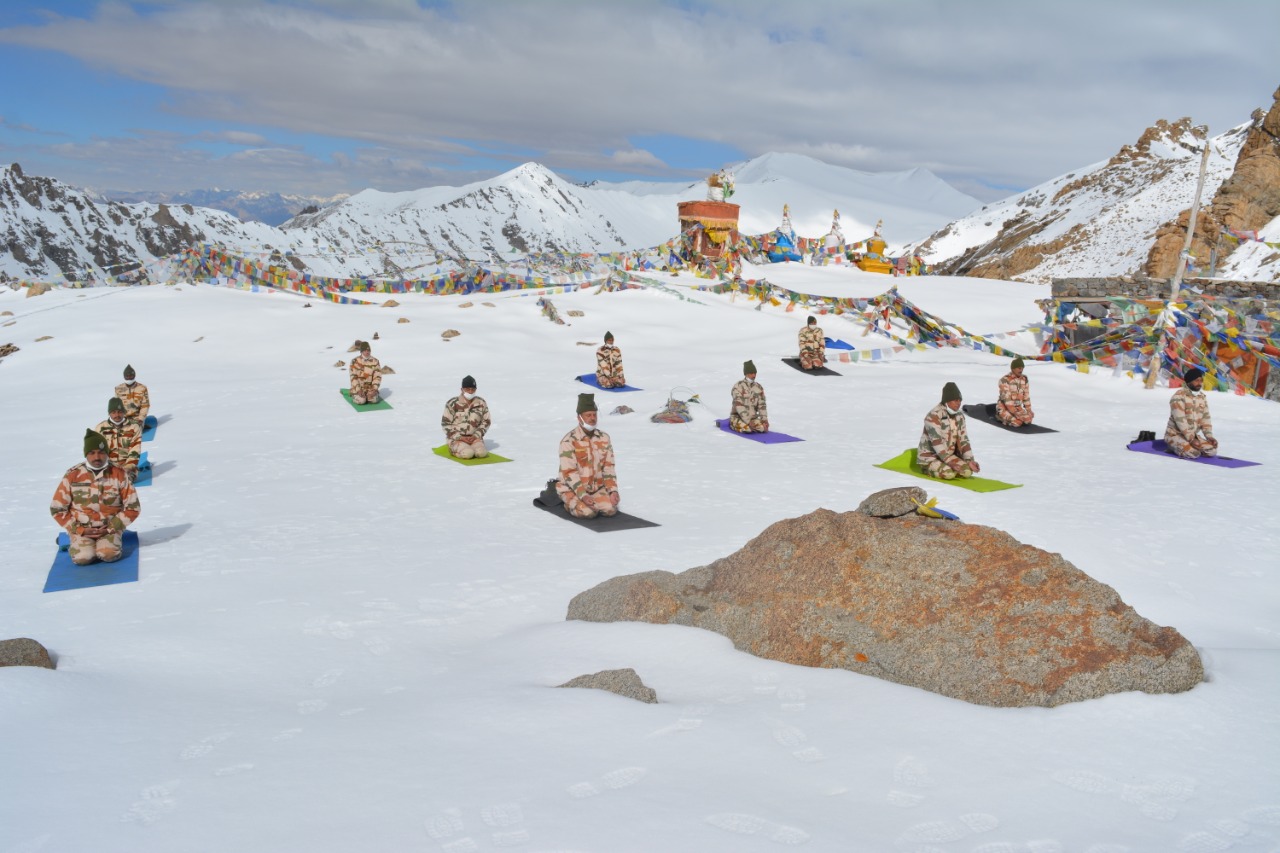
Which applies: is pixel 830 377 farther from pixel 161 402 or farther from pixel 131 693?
pixel 131 693

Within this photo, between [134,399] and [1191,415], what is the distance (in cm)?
1677

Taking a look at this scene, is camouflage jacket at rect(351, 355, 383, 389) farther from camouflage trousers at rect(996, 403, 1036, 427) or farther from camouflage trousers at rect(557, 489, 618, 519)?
camouflage trousers at rect(996, 403, 1036, 427)

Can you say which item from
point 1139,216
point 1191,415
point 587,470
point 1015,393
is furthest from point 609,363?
point 1139,216

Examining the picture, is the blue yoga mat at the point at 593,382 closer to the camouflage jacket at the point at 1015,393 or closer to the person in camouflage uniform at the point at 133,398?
the camouflage jacket at the point at 1015,393

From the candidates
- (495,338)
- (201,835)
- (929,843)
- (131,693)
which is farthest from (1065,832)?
(495,338)

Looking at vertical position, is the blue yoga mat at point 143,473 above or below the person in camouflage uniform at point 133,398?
below

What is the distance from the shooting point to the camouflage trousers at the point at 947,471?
11.4 metres

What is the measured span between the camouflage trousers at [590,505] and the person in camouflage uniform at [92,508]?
452cm

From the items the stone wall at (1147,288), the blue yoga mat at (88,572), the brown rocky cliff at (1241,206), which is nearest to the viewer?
the blue yoga mat at (88,572)

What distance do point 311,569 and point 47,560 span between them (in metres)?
2.75

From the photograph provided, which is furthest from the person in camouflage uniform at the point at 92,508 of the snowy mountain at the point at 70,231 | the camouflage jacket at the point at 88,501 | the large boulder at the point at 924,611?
the snowy mountain at the point at 70,231

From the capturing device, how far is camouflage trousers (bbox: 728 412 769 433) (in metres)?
14.6

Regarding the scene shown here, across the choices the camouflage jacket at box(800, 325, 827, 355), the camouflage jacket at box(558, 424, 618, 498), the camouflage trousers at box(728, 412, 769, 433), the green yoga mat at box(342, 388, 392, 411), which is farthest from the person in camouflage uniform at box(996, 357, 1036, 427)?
the green yoga mat at box(342, 388, 392, 411)

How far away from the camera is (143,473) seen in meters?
11.6
